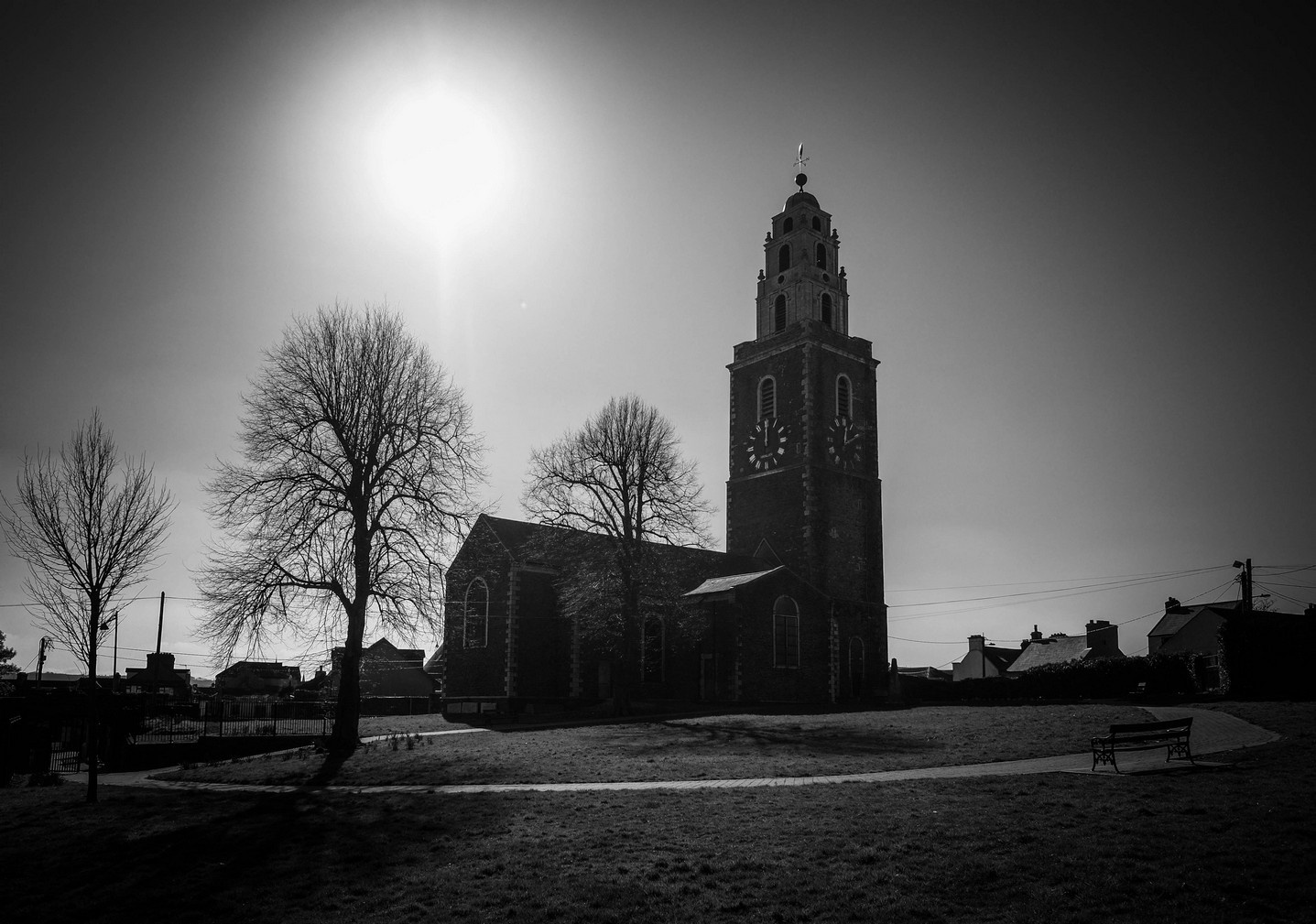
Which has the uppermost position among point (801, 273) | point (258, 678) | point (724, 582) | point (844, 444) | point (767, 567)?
point (801, 273)

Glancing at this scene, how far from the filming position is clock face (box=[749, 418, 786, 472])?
49.8 meters

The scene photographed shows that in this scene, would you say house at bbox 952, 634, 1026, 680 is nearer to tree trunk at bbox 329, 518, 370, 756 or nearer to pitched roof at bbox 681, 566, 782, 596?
pitched roof at bbox 681, 566, 782, 596

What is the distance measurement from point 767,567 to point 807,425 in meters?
7.72

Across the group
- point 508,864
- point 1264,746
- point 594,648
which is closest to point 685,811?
point 508,864

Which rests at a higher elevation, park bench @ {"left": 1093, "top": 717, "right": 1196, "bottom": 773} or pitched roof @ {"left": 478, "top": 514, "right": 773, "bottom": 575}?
pitched roof @ {"left": 478, "top": 514, "right": 773, "bottom": 575}

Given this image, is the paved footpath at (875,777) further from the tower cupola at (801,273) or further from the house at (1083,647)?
the house at (1083,647)

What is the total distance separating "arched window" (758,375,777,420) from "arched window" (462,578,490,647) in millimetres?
18076

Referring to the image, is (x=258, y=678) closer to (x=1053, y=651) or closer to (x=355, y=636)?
(x=355, y=636)

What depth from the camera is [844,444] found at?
5016 centimetres

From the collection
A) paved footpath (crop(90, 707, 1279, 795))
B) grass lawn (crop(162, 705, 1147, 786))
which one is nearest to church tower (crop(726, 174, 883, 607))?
grass lawn (crop(162, 705, 1147, 786))

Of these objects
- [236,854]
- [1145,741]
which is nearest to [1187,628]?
[1145,741]

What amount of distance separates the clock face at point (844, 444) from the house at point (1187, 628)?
80.4 ft

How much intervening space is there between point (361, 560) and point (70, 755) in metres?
12.3

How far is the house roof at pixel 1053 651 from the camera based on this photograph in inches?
2842
